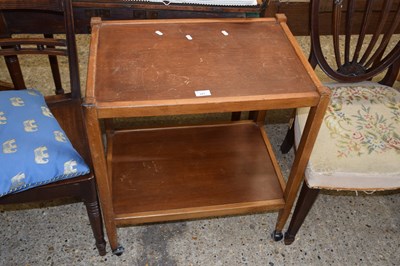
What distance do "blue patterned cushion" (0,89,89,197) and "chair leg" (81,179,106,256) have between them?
0.06m

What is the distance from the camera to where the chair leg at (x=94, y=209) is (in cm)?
110

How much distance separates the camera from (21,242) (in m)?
1.41

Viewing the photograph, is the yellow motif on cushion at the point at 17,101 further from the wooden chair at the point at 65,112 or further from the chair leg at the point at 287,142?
the chair leg at the point at 287,142

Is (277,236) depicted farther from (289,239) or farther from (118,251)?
(118,251)

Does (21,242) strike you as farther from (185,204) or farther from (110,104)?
(110,104)

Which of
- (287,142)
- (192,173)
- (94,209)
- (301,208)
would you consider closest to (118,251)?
(94,209)

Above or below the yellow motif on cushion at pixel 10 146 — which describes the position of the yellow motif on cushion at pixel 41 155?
below

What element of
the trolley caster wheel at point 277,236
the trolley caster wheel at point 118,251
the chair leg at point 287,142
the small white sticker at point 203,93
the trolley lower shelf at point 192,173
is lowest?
the trolley caster wheel at point 118,251

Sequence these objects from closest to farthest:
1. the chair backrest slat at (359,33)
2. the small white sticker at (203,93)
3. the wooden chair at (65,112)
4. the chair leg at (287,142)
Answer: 1. the small white sticker at (203,93)
2. the wooden chair at (65,112)
3. the chair backrest slat at (359,33)
4. the chair leg at (287,142)

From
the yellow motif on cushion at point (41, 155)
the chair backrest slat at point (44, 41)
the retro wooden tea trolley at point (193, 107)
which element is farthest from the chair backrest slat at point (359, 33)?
the yellow motif on cushion at point (41, 155)

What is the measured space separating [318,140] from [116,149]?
28.0 inches

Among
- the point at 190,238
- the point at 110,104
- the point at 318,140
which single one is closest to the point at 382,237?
the point at 318,140

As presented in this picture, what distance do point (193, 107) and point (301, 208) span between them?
592 millimetres

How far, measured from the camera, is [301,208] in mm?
1293
